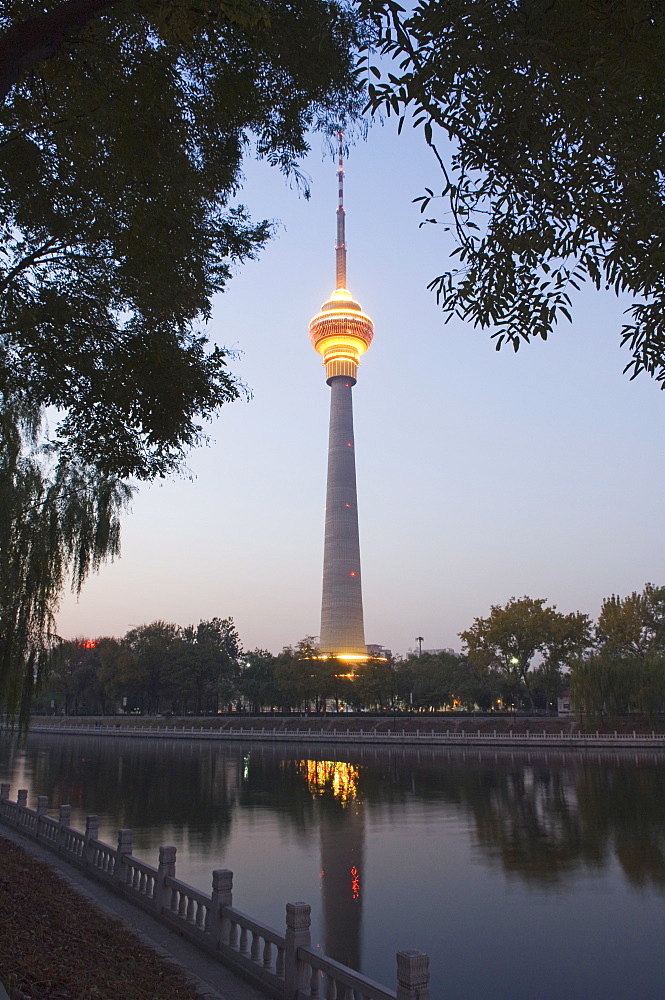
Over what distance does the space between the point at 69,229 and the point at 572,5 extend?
540 cm

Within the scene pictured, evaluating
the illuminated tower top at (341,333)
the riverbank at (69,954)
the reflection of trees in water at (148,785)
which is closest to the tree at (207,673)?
the reflection of trees in water at (148,785)

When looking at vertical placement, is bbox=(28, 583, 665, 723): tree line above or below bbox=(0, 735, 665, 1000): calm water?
above

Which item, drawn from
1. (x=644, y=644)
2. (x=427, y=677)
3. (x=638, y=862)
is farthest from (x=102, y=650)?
(x=638, y=862)

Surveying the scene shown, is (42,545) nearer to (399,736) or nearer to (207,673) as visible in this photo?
(399,736)

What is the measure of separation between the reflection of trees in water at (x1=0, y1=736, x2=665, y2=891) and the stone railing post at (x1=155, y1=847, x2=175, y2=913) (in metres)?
7.87

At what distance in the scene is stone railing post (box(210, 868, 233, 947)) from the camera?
8977 mm

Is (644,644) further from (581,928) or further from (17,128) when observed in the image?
(17,128)

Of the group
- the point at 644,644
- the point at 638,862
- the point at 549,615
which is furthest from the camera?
the point at 549,615

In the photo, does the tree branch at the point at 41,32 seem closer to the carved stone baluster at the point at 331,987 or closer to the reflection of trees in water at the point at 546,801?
the carved stone baluster at the point at 331,987

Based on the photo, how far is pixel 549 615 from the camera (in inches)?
2667

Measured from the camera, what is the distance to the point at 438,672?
72.5 meters

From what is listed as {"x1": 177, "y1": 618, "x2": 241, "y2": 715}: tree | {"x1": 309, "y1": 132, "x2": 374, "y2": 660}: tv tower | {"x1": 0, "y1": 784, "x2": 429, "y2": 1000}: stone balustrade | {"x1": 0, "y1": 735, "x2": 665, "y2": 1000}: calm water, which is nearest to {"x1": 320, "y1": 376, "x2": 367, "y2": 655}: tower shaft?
{"x1": 309, "y1": 132, "x2": 374, "y2": 660}: tv tower

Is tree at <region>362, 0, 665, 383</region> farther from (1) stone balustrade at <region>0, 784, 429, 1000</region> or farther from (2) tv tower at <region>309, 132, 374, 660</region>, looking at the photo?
(2) tv tower at <region>309, 132, 374, 660</region>

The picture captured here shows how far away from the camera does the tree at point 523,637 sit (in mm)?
66312
